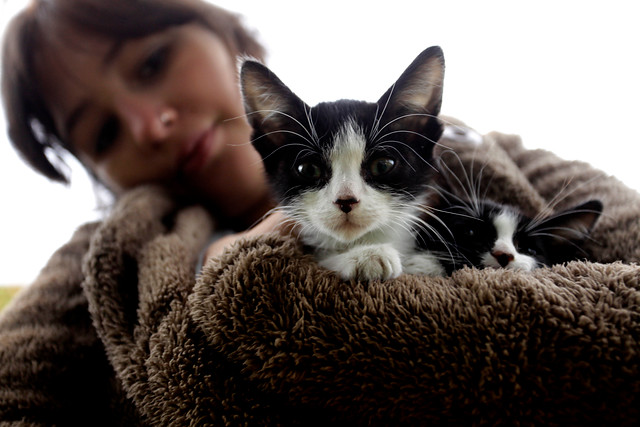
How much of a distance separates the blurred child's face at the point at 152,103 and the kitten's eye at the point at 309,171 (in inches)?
14.7

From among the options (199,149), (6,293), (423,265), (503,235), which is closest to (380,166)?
(423,265)

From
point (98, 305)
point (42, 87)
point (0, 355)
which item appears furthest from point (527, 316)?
point (42, 87)

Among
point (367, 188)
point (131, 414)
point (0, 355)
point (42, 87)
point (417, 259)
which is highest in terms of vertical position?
point (42, 87)

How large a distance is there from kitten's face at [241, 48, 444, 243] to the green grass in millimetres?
1060

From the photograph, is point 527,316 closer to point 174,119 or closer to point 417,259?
point 417,259

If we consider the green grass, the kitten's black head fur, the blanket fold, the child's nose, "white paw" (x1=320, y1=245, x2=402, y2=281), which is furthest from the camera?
the green grass

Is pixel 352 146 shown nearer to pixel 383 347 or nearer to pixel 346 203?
pixel 346 203

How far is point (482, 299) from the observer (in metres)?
0.46

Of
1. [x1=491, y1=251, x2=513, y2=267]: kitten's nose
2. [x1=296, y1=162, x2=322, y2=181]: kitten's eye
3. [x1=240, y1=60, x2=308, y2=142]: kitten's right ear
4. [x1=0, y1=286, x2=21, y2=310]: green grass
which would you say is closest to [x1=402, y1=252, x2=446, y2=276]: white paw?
[x1=491, y1=251, x2=513, y2=267]: kitten's nose

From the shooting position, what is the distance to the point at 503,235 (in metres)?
0.73

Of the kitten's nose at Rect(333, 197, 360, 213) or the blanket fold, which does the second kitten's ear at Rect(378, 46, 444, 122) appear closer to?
the kitten's nose at Rect(333, 197, 360, 213)

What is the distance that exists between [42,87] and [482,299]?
4.15ft

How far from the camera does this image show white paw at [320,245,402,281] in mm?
526

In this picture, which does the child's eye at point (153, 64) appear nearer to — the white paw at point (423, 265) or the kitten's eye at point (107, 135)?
the kitten's eye at point (107, 135)
